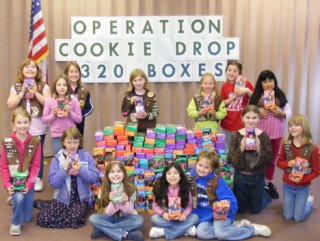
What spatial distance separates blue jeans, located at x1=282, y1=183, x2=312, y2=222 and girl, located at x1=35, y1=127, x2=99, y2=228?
1.65 m

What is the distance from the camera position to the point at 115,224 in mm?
3668

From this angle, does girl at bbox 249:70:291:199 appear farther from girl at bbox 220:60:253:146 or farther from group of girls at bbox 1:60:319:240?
girl at bbox 220:60:253:146

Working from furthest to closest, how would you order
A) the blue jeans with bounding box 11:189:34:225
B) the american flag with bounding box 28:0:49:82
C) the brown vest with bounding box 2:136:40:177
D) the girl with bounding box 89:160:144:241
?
the american flag with bounding box 28:0:49:82 → the brown vest with bounding box 2:136:40:177 → the blue jeans with bounding box 11:189:34:225 → the girl with bounding box 89:160:144:241

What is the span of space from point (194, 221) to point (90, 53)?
9.39 ft

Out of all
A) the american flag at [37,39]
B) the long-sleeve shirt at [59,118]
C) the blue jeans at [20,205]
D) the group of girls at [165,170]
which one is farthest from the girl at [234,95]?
the american flag at [37,39]

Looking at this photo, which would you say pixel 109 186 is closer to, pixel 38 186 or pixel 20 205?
pixel 20 205

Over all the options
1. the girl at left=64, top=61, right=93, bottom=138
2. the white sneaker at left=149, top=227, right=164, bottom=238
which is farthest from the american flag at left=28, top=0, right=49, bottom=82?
the white sneaker at left=149, top=227, right=164, bottom=238

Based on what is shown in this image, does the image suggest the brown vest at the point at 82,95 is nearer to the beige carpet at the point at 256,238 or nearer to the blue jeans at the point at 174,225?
the beige carpet at the point at 256,238

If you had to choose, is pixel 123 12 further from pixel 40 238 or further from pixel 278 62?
pixel 40 238

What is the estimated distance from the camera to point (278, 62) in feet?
19.7

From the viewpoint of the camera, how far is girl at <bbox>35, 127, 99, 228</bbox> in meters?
3.88

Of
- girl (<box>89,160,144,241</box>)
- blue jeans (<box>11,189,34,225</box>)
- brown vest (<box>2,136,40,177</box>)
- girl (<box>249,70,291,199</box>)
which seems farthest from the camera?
girl (<box>249,70,291,199</box>)

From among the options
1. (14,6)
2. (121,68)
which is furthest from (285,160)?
(14,6)

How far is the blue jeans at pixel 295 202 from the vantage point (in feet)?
13.3
